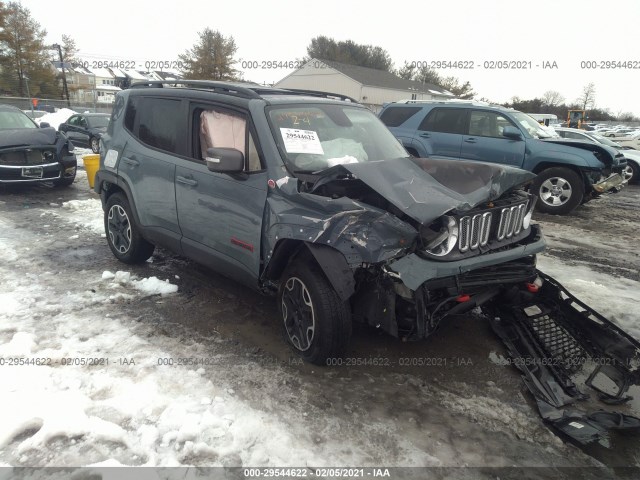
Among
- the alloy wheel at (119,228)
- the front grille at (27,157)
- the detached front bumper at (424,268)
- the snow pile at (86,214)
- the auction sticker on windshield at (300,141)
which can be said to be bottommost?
the snow pile at (86,214)

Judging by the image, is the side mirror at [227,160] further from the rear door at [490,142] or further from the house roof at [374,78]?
the house roof at [374,78]

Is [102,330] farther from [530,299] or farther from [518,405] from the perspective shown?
[530,299]

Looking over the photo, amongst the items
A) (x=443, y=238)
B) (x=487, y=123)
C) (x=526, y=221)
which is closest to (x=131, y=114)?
(x=443, y=238)

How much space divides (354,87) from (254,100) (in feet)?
141

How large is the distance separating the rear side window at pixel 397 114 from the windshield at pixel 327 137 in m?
5.58

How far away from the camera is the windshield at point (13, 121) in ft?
30.4

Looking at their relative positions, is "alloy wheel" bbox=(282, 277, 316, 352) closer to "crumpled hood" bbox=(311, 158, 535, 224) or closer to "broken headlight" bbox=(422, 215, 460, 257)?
"crumpled hood" bbox=(311, 158, 535, 224)

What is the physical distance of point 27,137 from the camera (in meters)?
8.90

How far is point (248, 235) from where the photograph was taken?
3600 millimetres

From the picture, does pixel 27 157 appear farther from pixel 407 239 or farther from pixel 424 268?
pixel 424 268

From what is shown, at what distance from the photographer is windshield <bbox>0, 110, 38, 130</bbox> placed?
9276 mm

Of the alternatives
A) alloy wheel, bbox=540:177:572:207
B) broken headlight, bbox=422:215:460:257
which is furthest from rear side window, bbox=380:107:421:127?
broken headlight, bbox=422:215:460:257

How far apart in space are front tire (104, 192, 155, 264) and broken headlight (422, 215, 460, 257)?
10.9 feet

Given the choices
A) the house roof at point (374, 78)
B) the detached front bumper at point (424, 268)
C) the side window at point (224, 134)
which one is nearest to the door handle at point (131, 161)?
the side window at point (224, 134)
